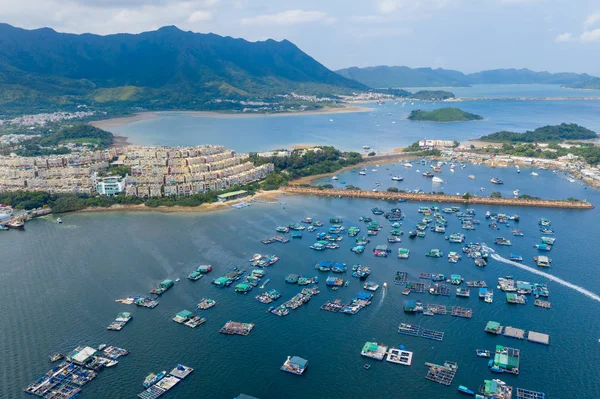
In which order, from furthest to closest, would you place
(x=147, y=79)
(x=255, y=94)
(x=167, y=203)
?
(x=147, y=79), (x=255, y=94), (x=167, y=203)

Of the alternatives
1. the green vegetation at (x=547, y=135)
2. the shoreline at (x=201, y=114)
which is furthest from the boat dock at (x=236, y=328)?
the shoreline at (x=201, y=114)

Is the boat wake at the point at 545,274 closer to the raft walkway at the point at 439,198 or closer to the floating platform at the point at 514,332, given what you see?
the floating platform at the point at 514,332

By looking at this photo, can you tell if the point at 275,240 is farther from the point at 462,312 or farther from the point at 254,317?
the point at 462,312

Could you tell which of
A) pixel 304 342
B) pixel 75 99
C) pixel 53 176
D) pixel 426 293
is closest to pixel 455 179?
pixel 426 293

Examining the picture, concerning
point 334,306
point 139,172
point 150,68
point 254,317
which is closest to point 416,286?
point 334,306

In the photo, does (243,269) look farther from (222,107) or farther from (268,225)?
(222,107)

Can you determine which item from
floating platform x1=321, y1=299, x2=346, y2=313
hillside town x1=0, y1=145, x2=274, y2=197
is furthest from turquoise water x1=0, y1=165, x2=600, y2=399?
hillside town x1=0, y1=145, x2=274, y2=197
